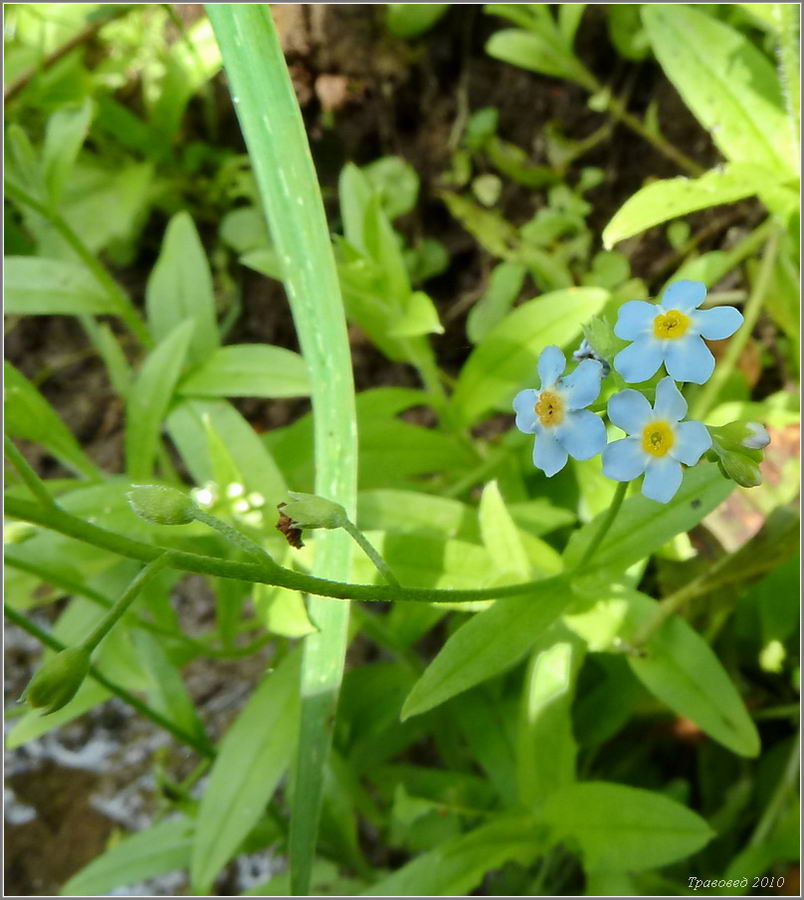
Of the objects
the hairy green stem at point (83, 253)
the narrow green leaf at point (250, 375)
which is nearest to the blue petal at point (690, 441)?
the narrow green leaf at point (250, 375)

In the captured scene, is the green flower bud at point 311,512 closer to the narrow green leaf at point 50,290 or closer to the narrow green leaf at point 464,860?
the narrow green leaf at point 464,860

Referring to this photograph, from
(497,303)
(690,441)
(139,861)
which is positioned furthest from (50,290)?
(690,441)

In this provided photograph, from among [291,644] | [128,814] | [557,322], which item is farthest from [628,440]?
[128,814]

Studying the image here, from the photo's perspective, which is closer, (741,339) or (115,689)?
(115,689)

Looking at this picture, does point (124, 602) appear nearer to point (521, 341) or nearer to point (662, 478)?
point (662, 478)

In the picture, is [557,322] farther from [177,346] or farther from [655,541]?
[177,346]

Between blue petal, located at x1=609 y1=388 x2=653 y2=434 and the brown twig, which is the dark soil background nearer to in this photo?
the brown twig

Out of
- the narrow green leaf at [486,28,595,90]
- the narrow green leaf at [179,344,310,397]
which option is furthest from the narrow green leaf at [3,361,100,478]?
the narrow green leaf at [486,28,595,90]
